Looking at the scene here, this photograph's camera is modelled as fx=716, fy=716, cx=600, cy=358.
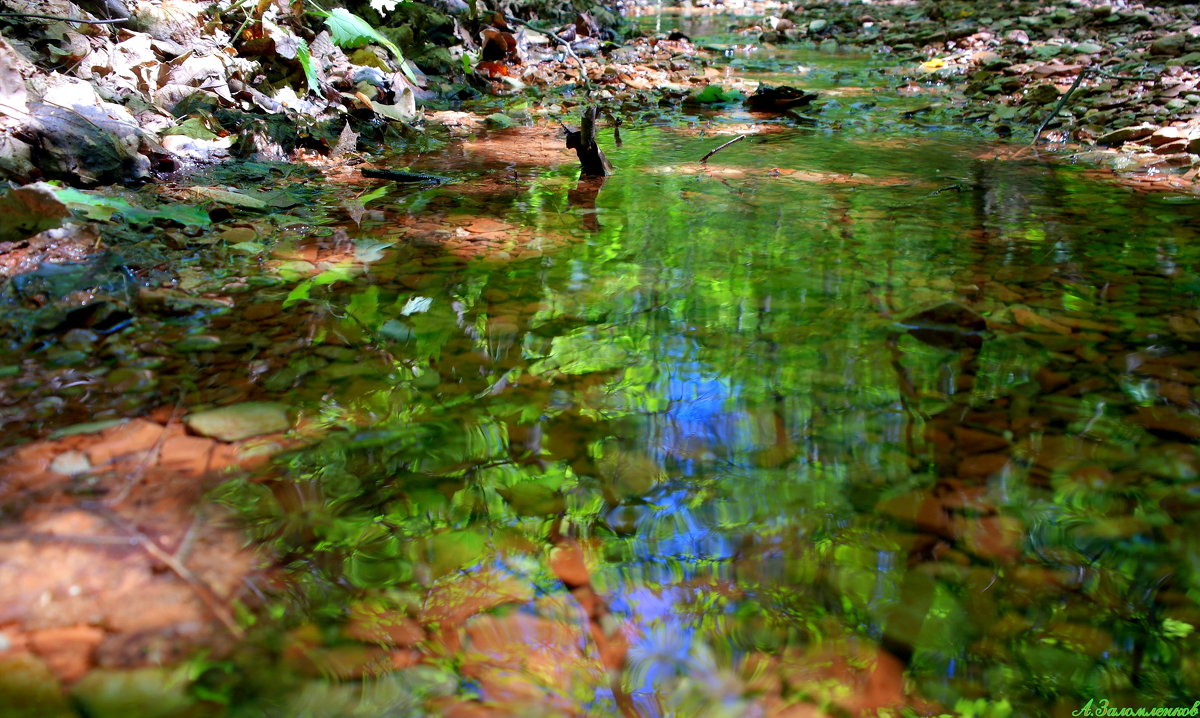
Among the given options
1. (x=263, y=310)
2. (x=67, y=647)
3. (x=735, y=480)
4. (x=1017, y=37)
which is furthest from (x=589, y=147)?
(x=1017, y=37)

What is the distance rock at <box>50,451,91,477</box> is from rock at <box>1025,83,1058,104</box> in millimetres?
5544

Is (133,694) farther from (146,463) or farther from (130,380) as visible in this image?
(130,380)

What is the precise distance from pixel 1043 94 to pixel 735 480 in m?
4.86

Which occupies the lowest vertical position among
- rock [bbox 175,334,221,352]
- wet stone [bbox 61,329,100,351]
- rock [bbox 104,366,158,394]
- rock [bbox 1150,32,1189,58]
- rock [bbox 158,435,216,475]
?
rock [bbox 158,435,216,475]

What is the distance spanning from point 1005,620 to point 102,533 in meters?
1.43

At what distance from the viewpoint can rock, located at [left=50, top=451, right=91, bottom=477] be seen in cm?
130

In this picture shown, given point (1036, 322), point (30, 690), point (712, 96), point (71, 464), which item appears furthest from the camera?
Result: point (712, 96)

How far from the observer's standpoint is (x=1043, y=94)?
4.83 metres

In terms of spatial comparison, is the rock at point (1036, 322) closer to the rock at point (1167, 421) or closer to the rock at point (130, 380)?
the rock at point (1167, 421)

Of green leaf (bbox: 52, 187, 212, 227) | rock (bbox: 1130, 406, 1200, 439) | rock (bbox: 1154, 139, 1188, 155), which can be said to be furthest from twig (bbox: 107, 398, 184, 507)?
rock (bbox: 1154, 139, 1188, 155)

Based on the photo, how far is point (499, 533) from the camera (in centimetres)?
124

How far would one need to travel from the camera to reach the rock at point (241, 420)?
144 centimetres

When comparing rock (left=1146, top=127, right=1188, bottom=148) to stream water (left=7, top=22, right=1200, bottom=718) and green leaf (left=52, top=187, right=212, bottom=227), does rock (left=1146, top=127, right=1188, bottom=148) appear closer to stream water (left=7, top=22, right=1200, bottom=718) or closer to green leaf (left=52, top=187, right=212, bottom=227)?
stream water (left=7, top=22, right=1200, bottom=718)

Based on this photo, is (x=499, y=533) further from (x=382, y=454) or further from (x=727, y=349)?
(x=727, y=349)
